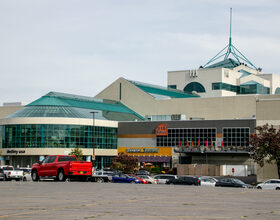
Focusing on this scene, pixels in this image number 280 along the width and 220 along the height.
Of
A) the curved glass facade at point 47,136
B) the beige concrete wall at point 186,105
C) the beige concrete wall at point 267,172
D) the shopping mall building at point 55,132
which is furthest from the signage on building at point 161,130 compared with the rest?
the beige concrete wall at point 267,172

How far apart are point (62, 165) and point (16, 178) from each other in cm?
1109

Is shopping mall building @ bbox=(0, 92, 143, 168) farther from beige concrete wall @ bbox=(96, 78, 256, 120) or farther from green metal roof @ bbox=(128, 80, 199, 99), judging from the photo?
green metal roof @ bbox=(128, 80, 199, 99)

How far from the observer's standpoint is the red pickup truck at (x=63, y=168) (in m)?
39.3

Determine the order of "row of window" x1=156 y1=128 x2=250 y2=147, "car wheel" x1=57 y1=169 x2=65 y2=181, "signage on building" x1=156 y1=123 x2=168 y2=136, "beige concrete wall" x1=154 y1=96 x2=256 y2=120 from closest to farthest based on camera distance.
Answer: "car wheel" x1=57 y1=169 x2=65 y2=181
"row of window" x1=156 y1=128 x2=250 y2=147
"signage on building" x1=156 y1=123 x2=168 y2=136
"beige concrete wall" x1=154 y1=96 x2=256 y2=120

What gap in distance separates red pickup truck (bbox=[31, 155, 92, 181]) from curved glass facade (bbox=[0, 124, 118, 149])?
46472 millimetres

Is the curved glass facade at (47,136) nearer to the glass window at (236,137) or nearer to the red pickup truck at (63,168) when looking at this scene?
the glass window at (236,137)

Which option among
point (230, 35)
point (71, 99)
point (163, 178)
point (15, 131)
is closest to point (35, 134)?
point (15, 131)

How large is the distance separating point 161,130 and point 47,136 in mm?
19868

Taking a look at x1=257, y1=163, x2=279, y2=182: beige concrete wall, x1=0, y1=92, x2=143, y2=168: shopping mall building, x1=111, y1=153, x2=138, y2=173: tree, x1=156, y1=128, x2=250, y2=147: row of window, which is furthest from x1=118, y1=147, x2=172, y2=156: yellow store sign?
x1=257, y1=163, x2=279, y2=182: beige concrete wall

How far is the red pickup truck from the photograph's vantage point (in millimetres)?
39312

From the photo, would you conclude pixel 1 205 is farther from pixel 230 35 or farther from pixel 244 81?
pixel 230 35

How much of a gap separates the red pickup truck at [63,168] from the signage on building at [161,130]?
175 feet

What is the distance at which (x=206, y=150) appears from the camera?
284ft

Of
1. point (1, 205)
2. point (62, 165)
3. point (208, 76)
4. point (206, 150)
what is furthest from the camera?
point (208, 76)
